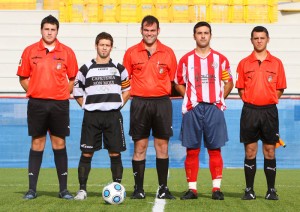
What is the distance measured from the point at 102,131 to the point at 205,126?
106 cm

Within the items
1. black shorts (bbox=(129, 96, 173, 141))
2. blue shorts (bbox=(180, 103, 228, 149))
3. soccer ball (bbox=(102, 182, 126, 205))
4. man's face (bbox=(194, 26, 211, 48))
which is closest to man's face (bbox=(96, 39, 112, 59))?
black shorts (bbox=(129, 96, 173, 141))

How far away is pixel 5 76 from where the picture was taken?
2930 cm

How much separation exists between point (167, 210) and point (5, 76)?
22.8m

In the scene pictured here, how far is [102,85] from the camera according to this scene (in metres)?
8.30

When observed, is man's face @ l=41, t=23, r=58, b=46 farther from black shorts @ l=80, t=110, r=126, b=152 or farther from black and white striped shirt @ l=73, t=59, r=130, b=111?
black shorts @ l=80, t=110, r=126, b=152

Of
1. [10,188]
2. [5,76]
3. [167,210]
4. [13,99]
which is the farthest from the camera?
[5,76]

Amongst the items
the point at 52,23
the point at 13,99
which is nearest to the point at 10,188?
the point at 52,23

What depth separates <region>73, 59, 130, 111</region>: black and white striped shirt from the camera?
8.28 m

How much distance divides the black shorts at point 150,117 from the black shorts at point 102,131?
0.59ft

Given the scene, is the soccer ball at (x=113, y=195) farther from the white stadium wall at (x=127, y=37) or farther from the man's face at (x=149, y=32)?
the white stadium wall at (x=127, y=37)

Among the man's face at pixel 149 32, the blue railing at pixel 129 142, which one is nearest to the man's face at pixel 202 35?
the man's face at pixel 149 32

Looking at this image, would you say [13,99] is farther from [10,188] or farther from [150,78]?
[150,78]

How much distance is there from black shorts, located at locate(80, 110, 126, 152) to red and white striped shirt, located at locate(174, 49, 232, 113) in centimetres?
74

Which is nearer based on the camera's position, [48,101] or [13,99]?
[48,101]
